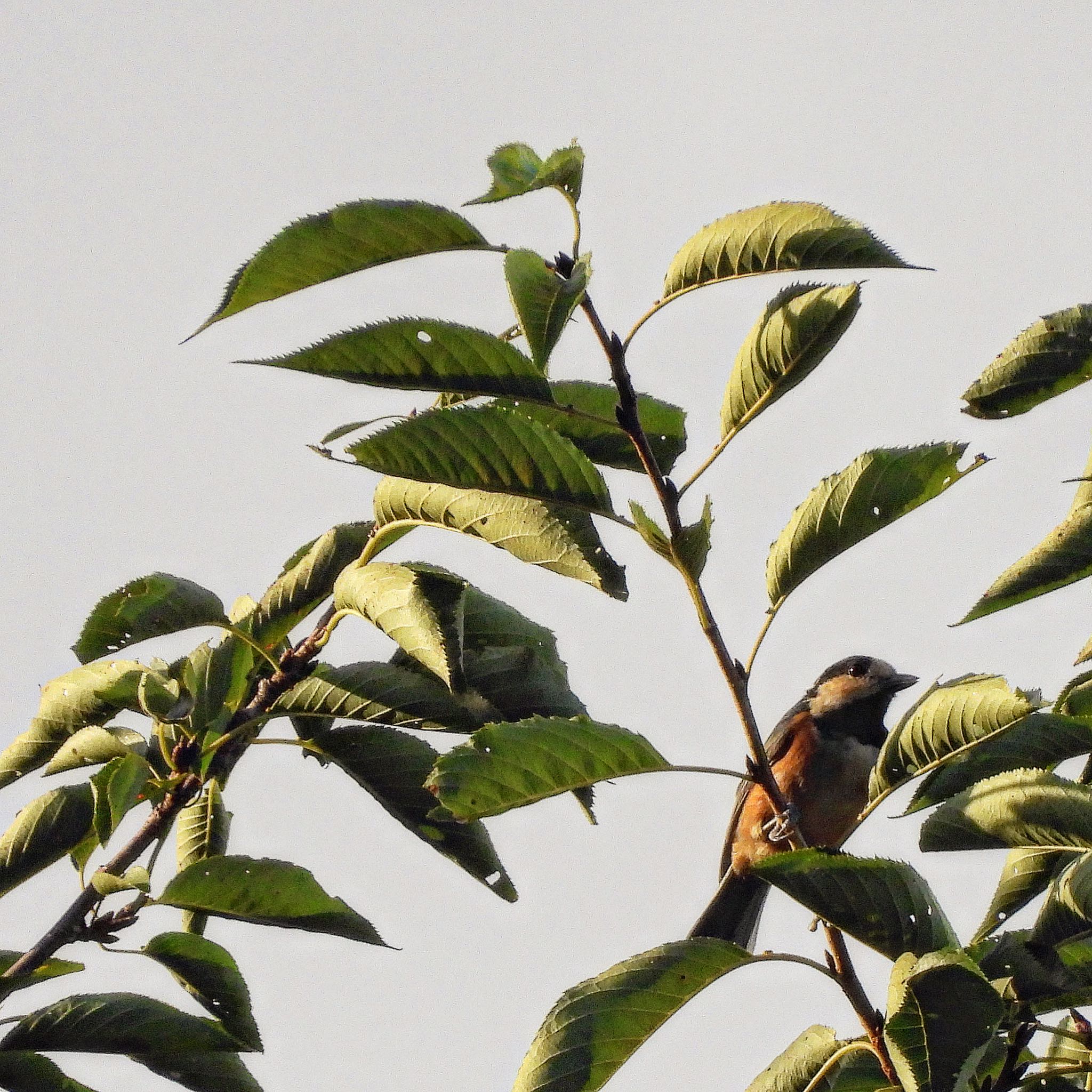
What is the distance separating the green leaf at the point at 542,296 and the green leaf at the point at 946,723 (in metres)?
0.99

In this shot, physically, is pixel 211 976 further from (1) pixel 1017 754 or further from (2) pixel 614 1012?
(1) pixel 1017 754

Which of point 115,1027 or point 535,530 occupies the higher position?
point 535,530

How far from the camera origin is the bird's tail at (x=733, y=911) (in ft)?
24.3

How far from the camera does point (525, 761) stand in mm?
2326

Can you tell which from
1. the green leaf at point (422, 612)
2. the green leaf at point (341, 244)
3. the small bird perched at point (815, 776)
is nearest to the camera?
the green leaf at point (341, 244)

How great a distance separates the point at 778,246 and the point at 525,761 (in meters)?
0.97

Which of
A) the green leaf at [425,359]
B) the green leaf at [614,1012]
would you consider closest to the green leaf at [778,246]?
the green leaf at [425,359]

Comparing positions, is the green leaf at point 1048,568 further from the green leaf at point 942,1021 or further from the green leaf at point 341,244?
the green leaf at point 341,244

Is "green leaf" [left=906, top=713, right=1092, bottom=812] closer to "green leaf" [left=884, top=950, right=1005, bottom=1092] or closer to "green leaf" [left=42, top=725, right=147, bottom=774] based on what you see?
"green leaf" [left=884, top=950, right=1005, bottom=1092]

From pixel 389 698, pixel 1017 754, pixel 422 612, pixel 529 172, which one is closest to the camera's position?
pixel 529 172

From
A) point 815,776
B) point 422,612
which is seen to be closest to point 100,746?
point 422,612

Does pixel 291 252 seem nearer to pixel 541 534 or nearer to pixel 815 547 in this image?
pixel 541 534

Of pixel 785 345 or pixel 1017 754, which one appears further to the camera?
pixel 1017 754

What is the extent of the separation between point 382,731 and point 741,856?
4.61 meters
